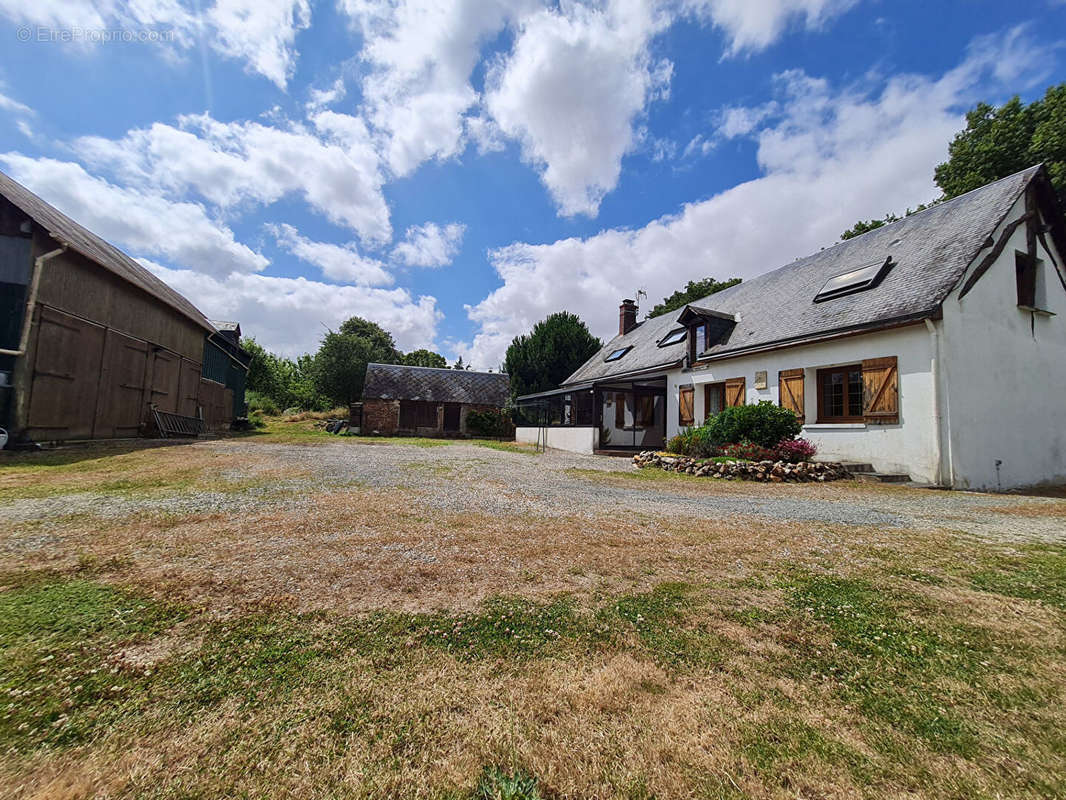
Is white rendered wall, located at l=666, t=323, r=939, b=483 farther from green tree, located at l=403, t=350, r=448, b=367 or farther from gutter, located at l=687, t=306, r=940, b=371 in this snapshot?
green tree, located at l=403, t=350, r=448, b=367

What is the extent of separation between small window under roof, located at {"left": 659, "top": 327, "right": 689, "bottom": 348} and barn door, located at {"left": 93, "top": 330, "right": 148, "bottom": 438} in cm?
1735

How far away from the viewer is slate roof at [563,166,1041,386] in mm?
9266

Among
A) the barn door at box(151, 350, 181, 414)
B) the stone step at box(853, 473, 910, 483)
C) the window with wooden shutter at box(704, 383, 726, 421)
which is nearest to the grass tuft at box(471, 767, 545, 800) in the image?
the stone step at box(853, 473, 910, 483)

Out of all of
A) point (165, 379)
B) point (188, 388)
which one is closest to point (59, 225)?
point (165, 379)

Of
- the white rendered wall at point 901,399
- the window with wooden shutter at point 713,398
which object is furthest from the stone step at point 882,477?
the window with wooden shutter at point 713,398

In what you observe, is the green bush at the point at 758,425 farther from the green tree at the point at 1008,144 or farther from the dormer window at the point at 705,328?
the green tree at the point at 1008,144

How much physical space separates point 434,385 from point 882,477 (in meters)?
24.5

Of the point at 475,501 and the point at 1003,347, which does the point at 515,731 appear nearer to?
the point at 475,501

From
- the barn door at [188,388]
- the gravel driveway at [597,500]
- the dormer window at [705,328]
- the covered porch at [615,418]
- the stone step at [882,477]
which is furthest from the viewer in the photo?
the covered porch at [615,418]

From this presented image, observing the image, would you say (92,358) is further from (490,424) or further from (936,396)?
(936,396)

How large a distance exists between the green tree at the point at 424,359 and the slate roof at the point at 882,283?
136ft

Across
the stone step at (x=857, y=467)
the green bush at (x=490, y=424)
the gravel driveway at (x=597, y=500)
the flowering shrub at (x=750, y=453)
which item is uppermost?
the green bush at (x=490, y=424)

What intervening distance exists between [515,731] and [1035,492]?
40.5 ft

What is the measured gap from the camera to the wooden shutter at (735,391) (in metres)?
12.6
